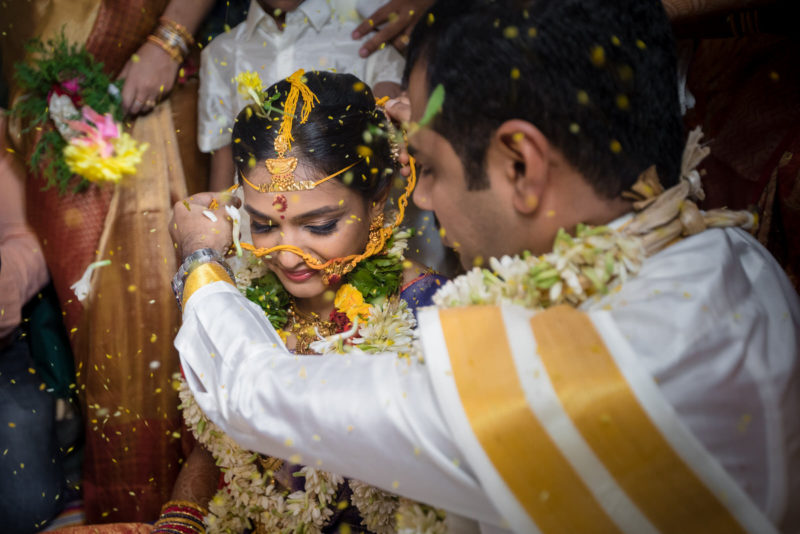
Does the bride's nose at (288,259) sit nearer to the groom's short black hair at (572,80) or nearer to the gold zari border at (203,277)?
the gold zari border at (203,277)

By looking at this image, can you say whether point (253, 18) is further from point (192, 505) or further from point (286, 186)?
point (192, 505)

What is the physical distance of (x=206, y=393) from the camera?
4.34ft

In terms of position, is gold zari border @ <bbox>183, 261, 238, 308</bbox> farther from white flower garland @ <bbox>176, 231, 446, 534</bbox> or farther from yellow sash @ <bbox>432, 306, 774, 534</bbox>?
yellow sash @ <bbox>432, 306, 774, 534</bbox>

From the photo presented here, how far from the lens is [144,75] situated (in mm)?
2195

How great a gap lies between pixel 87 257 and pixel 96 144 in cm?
42

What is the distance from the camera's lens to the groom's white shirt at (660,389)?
965 millimetres

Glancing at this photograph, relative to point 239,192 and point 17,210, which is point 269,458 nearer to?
point 239,192

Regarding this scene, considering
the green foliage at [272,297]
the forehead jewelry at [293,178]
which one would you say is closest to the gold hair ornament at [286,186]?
the forehead jewelry at [293,178]

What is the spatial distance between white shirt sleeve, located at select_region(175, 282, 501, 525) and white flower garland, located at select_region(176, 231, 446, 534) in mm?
494

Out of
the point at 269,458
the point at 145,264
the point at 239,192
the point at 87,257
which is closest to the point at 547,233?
the point at 269,458

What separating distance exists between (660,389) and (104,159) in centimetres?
200

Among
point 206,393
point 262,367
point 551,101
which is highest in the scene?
point 551,101

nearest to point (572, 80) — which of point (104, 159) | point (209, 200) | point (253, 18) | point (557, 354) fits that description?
point (557, 354)

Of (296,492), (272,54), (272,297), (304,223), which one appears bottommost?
(296,492)
